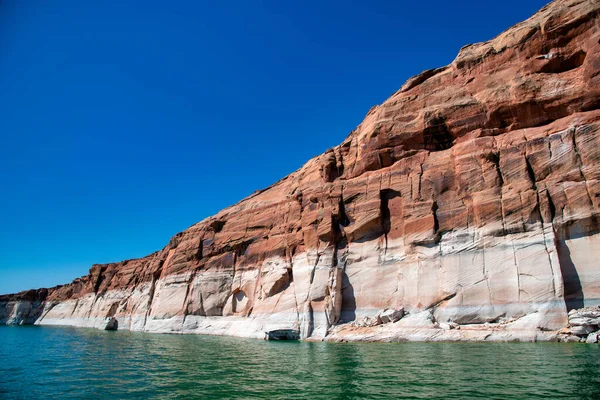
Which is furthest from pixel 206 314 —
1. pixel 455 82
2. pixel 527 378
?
pixel 527 378

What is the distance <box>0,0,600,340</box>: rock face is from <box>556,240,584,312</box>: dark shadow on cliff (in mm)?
63

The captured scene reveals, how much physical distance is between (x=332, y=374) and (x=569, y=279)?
17.7 m

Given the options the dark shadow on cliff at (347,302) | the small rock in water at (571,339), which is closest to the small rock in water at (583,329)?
the small rock in water at (571,339)

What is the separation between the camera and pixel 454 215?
102 ft

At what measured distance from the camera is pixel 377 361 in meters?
18.9

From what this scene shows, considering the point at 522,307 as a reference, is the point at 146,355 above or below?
below

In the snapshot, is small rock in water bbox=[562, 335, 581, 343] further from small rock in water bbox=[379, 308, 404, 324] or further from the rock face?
small rock in water bbox=[379, 308, 404, 324]

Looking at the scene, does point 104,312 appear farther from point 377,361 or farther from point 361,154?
point 377,361

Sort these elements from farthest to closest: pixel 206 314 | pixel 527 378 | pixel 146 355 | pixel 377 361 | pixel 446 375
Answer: pixel 206 314
pixel 146 355
pixel 377 361
pixel 446 375
pixel 527 378

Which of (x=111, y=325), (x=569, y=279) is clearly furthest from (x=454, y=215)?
(x=111, y=325)

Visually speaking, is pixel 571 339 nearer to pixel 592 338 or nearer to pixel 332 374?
pixel 592 338

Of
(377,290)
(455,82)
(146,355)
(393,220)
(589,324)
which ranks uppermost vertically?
(455,82)

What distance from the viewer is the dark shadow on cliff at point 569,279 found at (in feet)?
80.0

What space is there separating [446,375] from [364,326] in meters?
16.6
